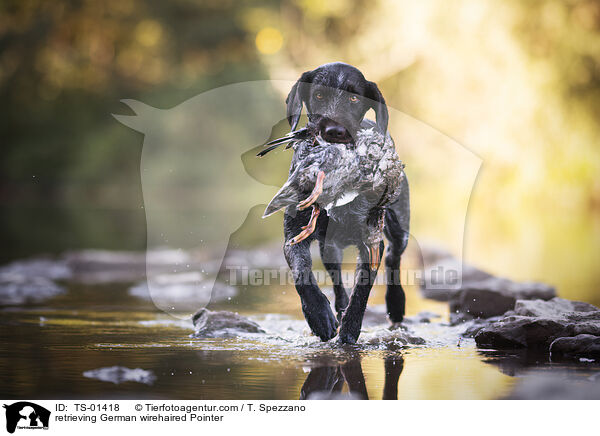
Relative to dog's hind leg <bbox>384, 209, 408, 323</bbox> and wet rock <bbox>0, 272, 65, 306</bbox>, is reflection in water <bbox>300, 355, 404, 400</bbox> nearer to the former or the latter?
dog's hind leg <bbox>384, 209, 408, 323</bbox>

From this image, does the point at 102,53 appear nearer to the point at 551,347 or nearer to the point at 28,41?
the point at 28,41

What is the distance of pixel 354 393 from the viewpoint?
359 centimetres

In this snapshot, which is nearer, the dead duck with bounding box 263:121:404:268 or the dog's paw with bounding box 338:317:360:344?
the dead duck with bounding box 263:121:404:268

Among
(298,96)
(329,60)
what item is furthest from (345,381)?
(329,60)

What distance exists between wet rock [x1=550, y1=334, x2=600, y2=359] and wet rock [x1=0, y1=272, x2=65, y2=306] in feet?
13.0

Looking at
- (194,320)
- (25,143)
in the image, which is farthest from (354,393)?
(25,143)

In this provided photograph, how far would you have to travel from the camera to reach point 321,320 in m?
4.45

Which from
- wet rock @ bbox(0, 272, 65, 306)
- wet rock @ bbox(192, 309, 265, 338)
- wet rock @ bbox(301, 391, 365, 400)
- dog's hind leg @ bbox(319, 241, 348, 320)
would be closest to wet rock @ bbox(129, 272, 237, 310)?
wet rock @ bbox(0, 272, 65, 306)

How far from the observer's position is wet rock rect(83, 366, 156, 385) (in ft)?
12.5

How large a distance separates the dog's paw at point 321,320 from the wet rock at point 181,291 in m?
1.91

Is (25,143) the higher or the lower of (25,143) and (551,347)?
the higher

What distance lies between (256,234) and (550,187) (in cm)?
606

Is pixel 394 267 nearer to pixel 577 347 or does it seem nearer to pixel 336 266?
pixel 336 266
